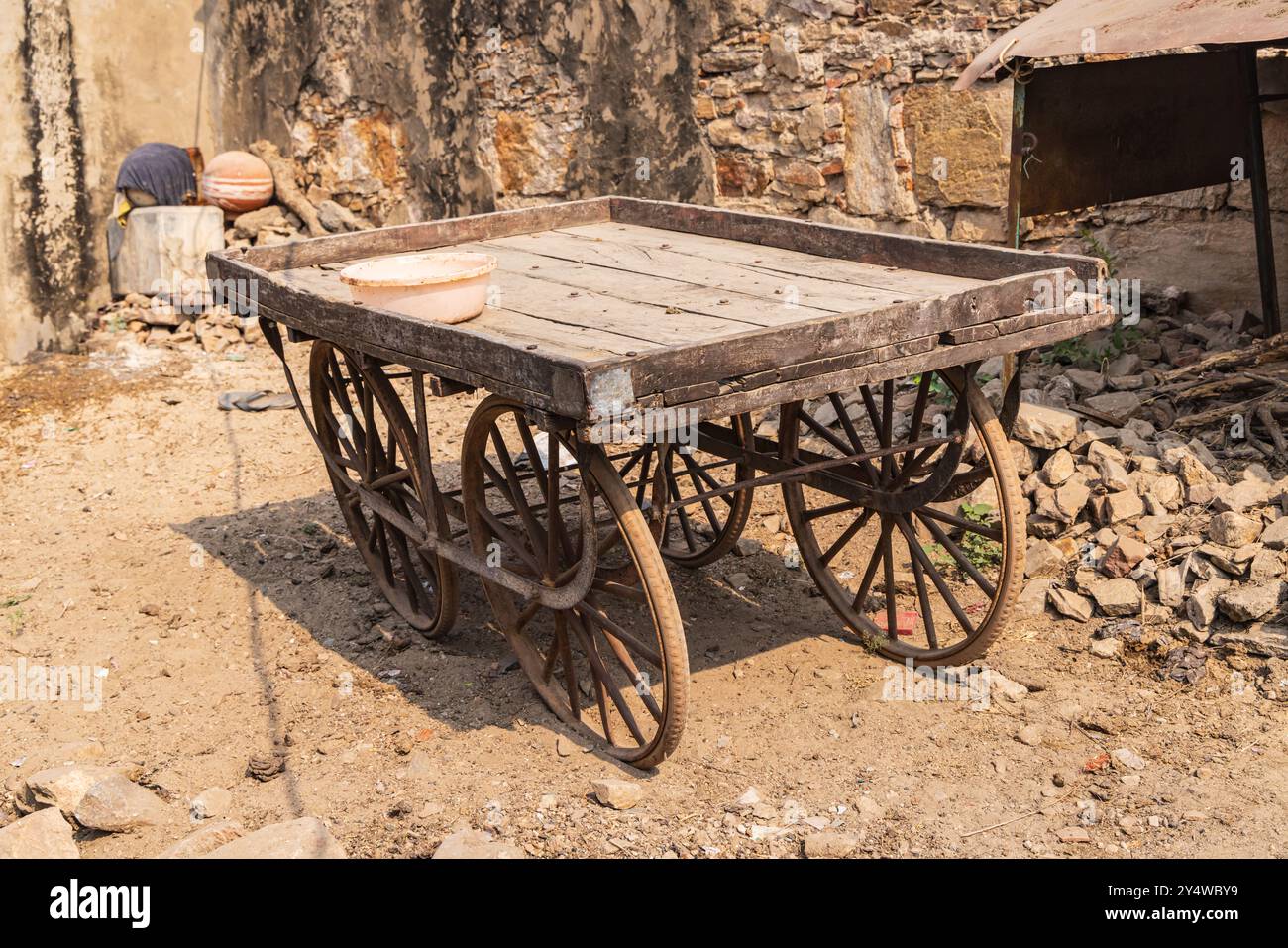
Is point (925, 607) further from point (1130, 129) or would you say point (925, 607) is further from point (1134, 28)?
point (1130, 129)

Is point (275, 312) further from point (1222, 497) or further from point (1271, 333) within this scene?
point (1271, 333)

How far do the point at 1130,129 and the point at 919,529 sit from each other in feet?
6.38

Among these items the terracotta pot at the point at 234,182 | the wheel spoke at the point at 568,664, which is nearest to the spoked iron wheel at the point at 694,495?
the wheel spoke at the point at 568,664

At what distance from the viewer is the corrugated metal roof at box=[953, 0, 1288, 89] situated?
461cm

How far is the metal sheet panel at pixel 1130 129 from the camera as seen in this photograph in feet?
18.1

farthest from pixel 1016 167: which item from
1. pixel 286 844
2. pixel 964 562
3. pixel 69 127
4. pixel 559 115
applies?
pixel 69 127

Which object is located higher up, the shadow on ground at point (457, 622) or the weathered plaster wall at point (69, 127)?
the weathered plaster wall at point (69, 127)

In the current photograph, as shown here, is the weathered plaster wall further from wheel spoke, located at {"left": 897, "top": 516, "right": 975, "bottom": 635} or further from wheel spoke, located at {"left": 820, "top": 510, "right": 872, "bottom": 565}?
wheel spoke, located at {"left": 897, "top": 516, "right": 975, "bottom": 635}

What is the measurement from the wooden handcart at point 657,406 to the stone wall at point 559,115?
59.3 inches

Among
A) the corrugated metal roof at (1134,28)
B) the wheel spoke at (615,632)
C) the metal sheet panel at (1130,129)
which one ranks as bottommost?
the wheel spoke at (615,632)

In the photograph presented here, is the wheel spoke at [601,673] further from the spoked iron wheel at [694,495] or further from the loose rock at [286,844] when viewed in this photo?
the loose rock at [286,844]

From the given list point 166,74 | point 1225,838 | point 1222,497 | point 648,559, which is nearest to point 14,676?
point 648,559

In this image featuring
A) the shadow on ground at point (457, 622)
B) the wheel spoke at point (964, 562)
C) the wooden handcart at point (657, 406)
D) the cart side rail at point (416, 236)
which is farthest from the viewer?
the cart side rail at point (416, 236)

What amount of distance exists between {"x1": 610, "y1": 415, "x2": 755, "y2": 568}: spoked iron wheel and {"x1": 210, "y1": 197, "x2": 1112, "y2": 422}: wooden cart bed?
0.49 m
